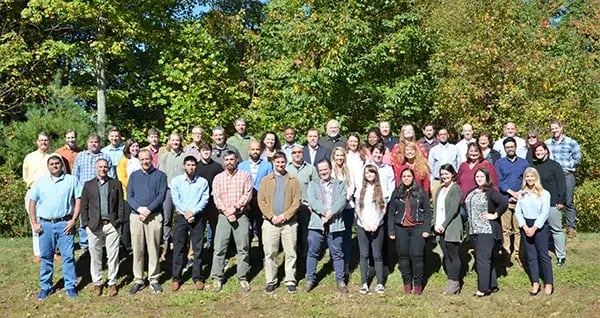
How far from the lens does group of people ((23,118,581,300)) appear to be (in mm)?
8266

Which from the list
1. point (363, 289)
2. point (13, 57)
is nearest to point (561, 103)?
point (363, 289)

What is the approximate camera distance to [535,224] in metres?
8.17

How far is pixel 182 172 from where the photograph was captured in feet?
30.3

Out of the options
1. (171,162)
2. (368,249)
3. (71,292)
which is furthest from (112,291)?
(368,249)

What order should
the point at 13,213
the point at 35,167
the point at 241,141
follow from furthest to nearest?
the point at 13,213 → the point at 241,141 → the point at 35,167

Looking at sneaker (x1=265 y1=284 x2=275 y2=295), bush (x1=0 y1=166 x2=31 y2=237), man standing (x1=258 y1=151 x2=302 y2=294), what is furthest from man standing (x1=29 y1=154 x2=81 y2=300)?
bush (x1=0 y1=166 x2=31 y2=237)

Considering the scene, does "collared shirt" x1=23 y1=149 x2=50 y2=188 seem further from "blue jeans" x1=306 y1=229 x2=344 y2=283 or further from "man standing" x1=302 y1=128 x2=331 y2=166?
"blue jeans" x1=306 y1=229 x2=344 y2=283

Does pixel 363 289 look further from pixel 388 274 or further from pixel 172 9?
pixel 172 9

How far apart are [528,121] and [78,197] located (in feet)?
35.7

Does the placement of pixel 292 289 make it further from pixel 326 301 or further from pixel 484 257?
pixel 484 257

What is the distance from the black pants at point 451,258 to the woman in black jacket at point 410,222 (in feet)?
1.30

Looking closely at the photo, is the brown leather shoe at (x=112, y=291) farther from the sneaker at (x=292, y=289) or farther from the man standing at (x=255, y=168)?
the sneaker at (x=292, y=289)

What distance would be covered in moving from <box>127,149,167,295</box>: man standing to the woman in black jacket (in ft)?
11.1

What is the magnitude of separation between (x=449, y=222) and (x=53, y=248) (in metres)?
5.70
